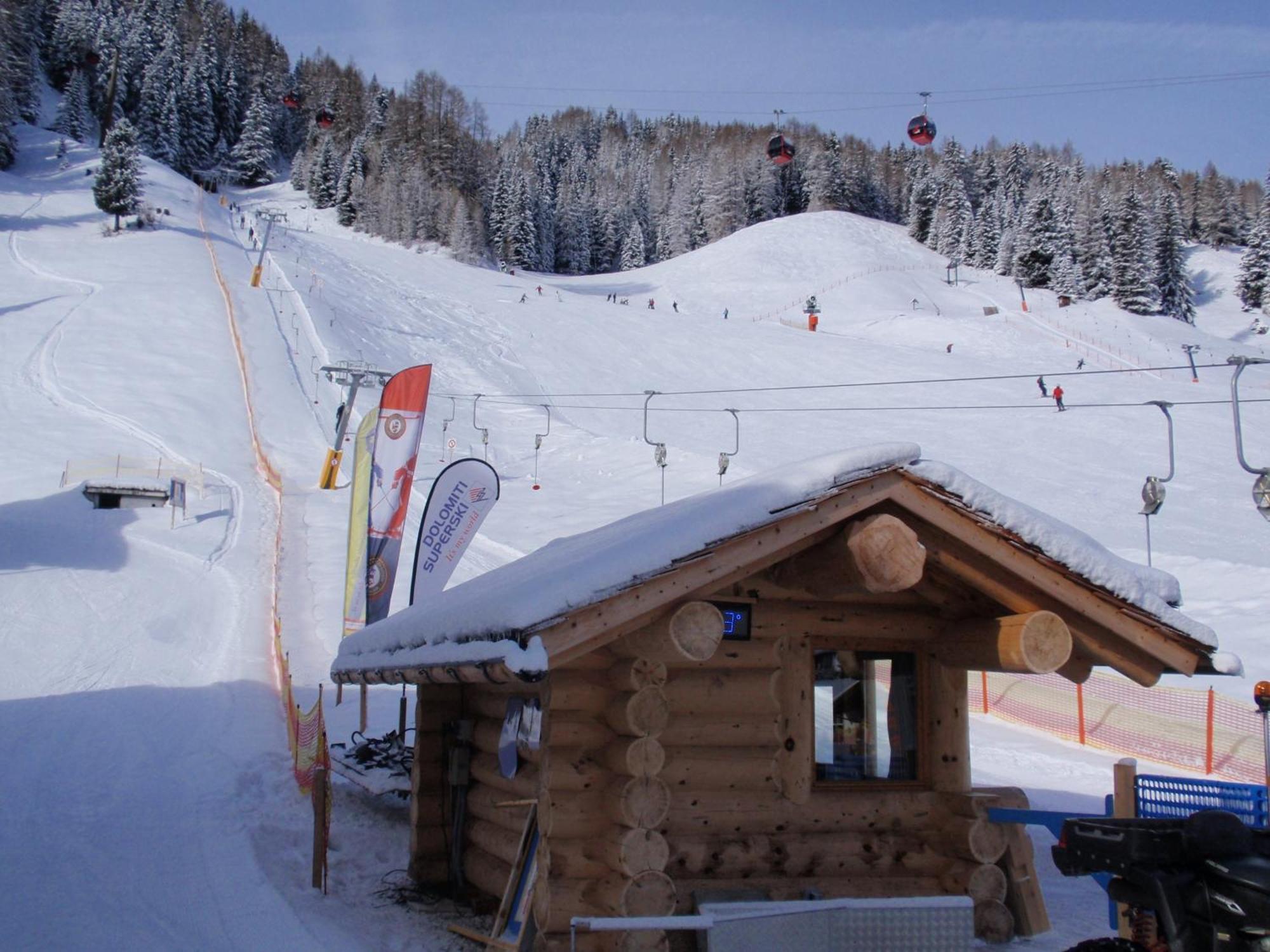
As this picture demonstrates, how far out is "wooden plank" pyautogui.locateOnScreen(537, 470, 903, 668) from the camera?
5.21 meters

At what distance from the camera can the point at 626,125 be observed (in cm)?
16988

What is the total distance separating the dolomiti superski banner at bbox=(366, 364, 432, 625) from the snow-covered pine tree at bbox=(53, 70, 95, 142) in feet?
300

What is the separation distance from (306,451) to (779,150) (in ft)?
77.8

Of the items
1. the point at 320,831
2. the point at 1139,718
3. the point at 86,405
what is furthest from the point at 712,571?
the point at 86,405

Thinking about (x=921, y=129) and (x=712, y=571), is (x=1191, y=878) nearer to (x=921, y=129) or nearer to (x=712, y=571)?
(x=712, y=571)

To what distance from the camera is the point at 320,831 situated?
27.8ft

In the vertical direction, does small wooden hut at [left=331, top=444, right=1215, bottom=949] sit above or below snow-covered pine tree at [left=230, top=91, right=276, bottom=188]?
below

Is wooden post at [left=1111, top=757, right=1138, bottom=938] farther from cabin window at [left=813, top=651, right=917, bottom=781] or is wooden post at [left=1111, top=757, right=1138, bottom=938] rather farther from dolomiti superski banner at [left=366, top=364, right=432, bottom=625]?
dolomiti superski banner at [left=366, top=364, right=432, bottom=625]

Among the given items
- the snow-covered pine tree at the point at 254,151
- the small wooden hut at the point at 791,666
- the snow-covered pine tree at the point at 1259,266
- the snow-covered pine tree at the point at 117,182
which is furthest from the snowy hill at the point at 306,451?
the snow-covered pine tree at the point at 254,151

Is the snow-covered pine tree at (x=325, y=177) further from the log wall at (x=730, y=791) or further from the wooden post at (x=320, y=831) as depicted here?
the log wall at (x=730, y=791)

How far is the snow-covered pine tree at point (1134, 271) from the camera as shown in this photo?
76062 mm

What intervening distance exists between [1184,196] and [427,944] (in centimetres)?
13569

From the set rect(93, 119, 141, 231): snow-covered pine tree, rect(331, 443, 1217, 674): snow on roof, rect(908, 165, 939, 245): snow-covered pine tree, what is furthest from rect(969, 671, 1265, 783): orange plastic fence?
rect(908, 165, 939, 245): snow-covered pine tree

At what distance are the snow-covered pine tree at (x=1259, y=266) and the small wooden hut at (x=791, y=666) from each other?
96214mm
